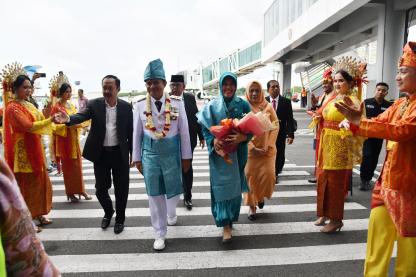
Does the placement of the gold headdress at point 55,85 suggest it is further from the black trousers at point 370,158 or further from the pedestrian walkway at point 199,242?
the black trousers at point 370,158

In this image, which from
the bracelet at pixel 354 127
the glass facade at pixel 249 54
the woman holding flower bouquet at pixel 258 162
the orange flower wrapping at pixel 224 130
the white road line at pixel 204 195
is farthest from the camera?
the glass facade at pixel 249 54

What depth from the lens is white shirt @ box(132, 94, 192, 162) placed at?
3.85 metres

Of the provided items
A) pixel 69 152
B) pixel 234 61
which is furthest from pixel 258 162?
pixel 234 61

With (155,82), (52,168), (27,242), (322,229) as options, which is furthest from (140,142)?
(52,168)

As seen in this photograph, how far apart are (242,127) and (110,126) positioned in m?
1.68

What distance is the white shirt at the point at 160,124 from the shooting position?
12.6 feet

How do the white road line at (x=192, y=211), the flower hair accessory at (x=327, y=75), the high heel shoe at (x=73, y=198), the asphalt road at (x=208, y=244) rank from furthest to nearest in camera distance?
1. the high heel shoe at (x=73, y=198)
2. the flower hair accessory at (x=327, y=75)
3. the white road line at (x=192, y=211)
4. the asphalt road at (x=208, y=244)

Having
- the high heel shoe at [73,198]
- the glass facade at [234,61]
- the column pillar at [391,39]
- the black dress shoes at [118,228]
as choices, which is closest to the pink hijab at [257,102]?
the black dress shoes at [118,228]

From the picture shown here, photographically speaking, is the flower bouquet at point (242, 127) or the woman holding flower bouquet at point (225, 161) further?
the woman holding flower bouquet at point (225, 161)

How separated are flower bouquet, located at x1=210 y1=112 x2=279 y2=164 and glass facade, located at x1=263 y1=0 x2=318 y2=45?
54.8 ft

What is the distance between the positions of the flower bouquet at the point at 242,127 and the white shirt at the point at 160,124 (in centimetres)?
40

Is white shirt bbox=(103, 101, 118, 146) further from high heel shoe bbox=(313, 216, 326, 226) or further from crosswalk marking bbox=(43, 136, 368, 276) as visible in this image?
high heel shoe bbox=(313, 216, 326, 226)

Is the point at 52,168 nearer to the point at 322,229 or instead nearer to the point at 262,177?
the point at 262,177

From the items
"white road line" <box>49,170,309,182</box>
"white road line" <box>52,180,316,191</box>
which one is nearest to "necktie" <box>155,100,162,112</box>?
"white road line" <box>52,180,316,191</box>
